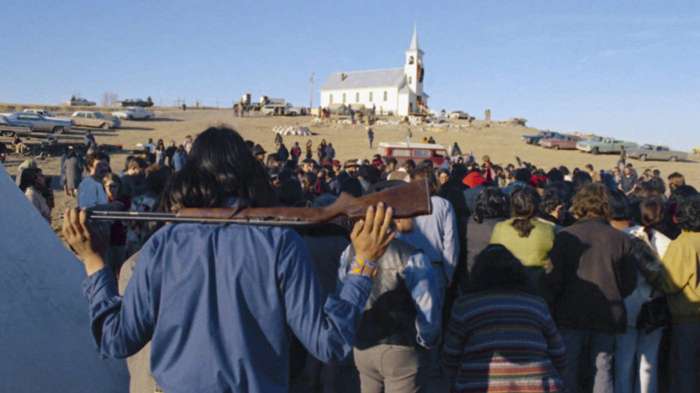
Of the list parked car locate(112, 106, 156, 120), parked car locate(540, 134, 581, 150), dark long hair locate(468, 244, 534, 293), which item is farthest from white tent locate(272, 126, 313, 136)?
dark long hair locate(468, 244, 534, 293)

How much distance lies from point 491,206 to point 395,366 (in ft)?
7.86

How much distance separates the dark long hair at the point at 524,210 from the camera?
4746mm

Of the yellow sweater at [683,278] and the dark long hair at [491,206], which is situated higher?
the dark long hair at [491,206]

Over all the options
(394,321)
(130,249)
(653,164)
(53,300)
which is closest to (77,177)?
(130,249)

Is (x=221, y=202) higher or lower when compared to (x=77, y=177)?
higher

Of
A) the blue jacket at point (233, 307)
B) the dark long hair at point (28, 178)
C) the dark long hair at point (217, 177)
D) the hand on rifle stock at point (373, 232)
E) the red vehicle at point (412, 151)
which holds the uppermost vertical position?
the dark long hair at point (217, 177)

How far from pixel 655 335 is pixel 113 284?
4.49 m

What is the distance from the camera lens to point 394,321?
340 cm

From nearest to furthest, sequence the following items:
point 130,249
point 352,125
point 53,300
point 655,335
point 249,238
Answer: point 249,238
point 53,300
point 655,335
point 130,249
point 352,125

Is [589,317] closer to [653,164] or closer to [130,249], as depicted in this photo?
[130,249]

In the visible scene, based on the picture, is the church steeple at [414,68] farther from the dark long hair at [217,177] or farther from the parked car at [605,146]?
the dark long hair at [217,177]

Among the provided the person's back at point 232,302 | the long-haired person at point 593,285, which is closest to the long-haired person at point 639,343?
the long-haired person at point 593,285

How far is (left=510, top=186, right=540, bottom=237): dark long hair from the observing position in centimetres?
475

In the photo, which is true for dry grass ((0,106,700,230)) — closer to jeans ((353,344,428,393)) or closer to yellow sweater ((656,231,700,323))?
jeans ((353,344,428,393))
